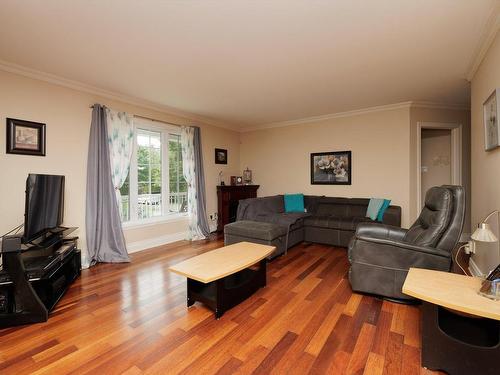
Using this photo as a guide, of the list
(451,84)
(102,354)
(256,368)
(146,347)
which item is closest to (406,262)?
(256,368)

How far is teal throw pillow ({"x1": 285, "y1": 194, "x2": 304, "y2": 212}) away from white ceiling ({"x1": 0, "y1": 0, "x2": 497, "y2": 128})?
199 cm

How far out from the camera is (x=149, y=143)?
14.5 feet

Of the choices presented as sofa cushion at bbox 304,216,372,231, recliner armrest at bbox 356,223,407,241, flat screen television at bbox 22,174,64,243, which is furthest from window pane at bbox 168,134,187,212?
recliner armrest at bbox 356,223,407,241

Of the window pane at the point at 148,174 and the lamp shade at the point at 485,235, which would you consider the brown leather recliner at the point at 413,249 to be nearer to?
the lamp shade at the point at 485,235

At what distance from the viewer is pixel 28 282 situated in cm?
201

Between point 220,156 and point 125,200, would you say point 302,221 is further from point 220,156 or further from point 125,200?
point 125,200

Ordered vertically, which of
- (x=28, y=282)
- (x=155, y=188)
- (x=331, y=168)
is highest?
(x=331, y=168)

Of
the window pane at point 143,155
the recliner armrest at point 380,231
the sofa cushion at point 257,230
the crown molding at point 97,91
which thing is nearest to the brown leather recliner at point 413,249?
the recliner armrest at point 380,231

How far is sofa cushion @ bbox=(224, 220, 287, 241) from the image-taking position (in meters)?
3.43

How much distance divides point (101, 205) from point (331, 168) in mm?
4034

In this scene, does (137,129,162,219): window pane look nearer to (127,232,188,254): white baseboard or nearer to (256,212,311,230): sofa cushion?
(127,232,188,254): white baseboard

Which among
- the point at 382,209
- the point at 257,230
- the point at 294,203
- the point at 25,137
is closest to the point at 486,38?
the point at 382,209

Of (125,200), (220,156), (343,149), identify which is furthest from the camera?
(220,156)

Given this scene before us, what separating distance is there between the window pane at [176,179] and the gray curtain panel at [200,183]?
0.30 meters
